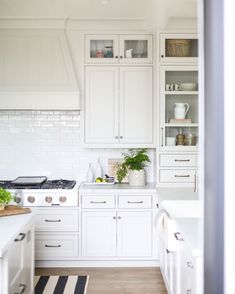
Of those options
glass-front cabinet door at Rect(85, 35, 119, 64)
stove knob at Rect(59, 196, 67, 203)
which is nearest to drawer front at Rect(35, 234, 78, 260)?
stove knob at Rect(59, 196, 67, 203)

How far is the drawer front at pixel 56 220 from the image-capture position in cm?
387

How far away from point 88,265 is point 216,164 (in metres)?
3.49

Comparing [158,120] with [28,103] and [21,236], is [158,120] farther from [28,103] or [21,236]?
[21,236]

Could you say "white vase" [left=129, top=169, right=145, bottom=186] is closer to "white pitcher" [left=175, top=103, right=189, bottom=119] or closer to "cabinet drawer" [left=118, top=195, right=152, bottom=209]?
"cabinet drawer" [left=118, top=195, right=152, bottom=209]

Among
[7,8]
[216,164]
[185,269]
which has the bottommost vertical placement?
[185,269]

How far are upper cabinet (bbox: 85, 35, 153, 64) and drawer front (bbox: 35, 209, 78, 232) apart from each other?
5.79ft

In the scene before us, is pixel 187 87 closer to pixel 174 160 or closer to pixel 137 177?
pixel 174 160

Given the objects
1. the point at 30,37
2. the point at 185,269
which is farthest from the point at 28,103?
the point at 185,269

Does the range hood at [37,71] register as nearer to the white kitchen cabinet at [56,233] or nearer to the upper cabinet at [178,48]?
the upper cabinet at [178,48]

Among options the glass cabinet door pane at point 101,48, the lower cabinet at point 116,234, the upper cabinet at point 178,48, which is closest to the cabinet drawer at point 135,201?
the lower cabinet at point 116,234

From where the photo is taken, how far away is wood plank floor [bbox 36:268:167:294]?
11.1ft

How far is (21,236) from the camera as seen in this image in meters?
2.34

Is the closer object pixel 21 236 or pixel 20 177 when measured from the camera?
pixel 21 236

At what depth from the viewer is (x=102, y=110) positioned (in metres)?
4.15
